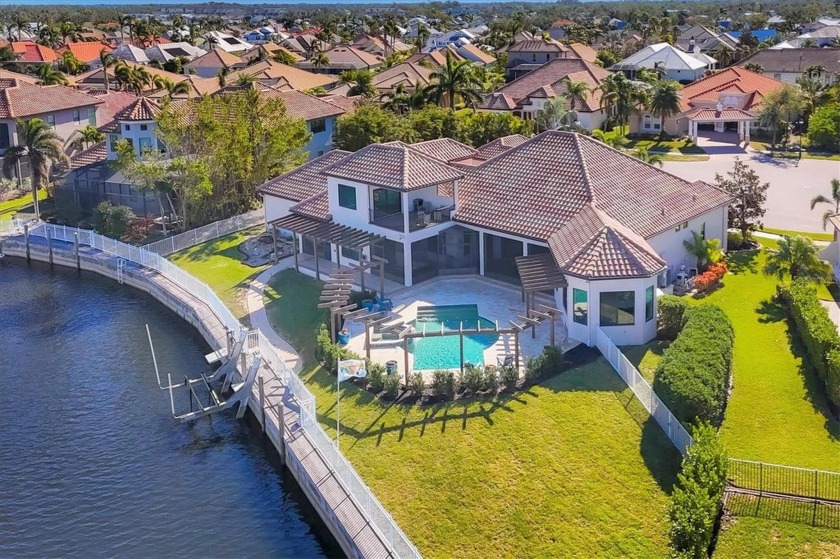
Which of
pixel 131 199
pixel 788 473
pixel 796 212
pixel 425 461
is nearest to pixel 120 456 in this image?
pixel 425 461

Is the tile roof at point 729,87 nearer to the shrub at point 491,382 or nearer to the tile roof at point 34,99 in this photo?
the tile roof at point 34,99

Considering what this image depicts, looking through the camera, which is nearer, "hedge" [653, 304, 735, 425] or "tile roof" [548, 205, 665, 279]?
"hedge" [653, 304, 735, 425]

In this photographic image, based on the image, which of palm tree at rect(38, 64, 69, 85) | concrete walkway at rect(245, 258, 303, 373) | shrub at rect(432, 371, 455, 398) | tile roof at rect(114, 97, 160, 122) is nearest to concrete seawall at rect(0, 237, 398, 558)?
concrete walkway at rect(245, 258, 303, 373)

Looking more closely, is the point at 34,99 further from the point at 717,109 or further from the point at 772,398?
the point at 772,398

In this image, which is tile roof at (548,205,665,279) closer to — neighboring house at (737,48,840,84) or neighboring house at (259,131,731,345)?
neighboring house at (259,131,731,345)

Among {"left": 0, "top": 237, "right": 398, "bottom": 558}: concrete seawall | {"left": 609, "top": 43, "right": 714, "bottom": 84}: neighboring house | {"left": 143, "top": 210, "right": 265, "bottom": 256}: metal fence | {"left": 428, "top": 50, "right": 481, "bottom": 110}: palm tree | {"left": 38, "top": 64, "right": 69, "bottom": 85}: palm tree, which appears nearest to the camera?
{"left": 0, "top": 237, "right": 398, "bottom": 558}: concrete seawall

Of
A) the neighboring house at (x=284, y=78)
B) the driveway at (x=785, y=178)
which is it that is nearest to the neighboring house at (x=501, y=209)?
the driveway at (x=785, y=178)
